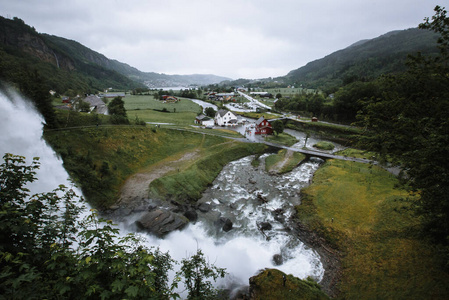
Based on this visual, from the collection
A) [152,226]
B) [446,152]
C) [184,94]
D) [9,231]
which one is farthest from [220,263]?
[184,94]

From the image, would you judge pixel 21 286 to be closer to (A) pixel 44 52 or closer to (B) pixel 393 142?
(B) pixel 393 142

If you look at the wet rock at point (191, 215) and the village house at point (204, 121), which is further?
the village house at point (204, 121)

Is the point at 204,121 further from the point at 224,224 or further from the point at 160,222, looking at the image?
the point at 160,222

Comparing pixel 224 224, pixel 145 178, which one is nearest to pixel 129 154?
pixel 145 178

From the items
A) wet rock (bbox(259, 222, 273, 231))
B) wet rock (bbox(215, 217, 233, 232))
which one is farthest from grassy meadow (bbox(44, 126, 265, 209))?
wet rock (bbox(259, 222, 273, 231))

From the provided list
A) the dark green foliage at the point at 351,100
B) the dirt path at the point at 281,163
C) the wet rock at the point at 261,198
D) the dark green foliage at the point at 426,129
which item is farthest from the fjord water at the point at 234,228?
the dark green foliage at the point at 351,100

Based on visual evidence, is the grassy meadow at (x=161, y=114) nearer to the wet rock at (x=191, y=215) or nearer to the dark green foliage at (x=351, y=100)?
the wet rock at (x=191, y=215)
